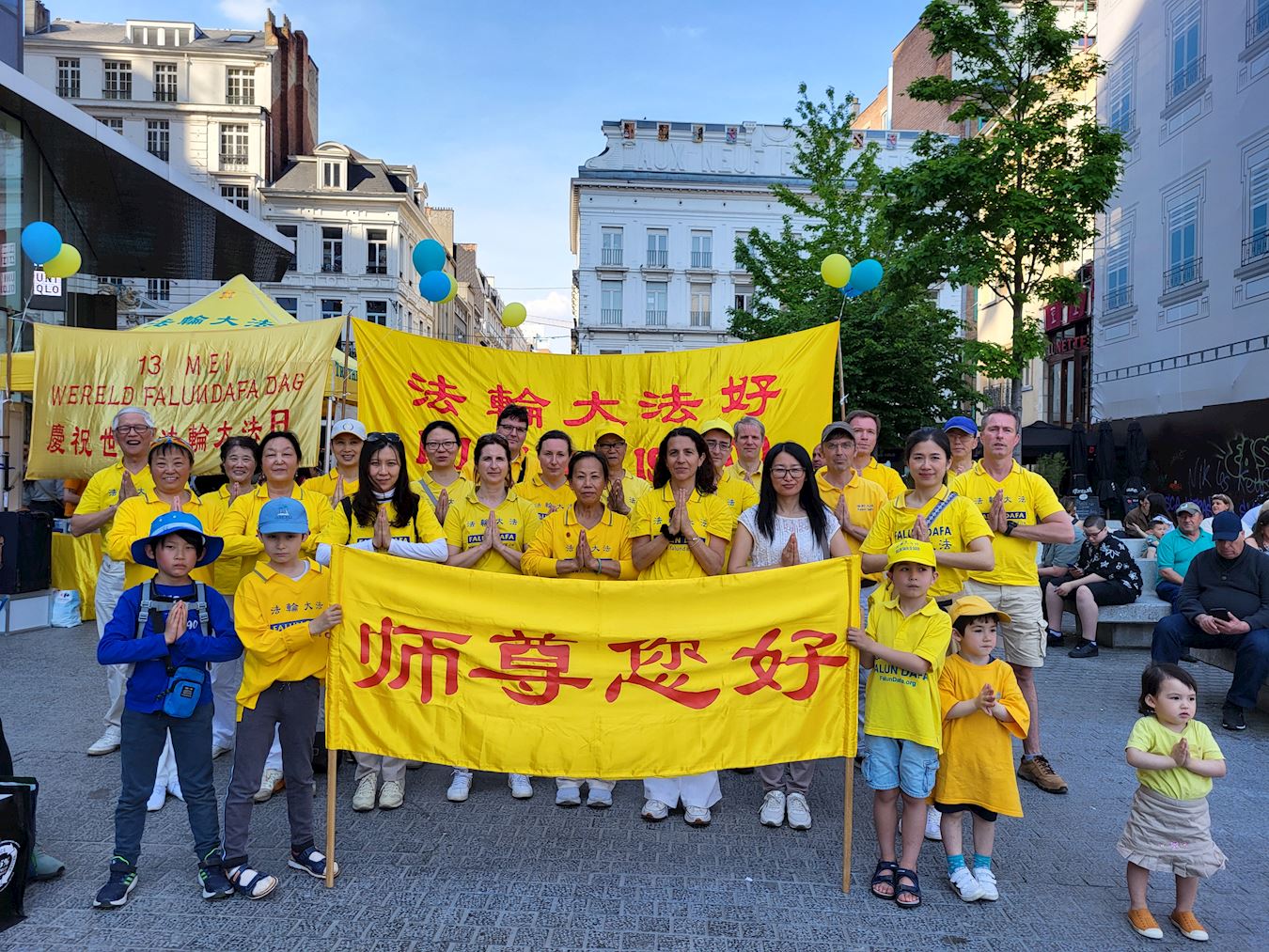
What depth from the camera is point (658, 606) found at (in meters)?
3.68

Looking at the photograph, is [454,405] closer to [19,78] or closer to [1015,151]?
[19,78]

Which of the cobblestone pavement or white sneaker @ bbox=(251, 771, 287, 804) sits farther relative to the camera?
white sneaker @ bbox=(251, 771, 287, 804)

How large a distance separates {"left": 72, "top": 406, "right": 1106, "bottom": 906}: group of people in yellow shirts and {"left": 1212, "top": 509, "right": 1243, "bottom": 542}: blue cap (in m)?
2.22

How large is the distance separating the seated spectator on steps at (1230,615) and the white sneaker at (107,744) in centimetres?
712

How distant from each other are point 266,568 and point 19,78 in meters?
10.2

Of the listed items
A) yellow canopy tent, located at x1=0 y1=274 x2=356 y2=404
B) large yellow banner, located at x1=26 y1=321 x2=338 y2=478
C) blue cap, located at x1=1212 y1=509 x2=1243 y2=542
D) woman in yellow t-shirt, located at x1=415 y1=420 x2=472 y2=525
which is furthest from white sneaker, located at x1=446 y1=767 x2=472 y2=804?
yellow canopy tent, located at x1=0 y1=274 x2=356 y2=404

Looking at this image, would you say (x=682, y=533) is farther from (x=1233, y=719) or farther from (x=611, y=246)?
(x=611, y=246)

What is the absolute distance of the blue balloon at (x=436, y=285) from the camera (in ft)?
26.1

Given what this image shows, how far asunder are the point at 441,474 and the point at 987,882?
3.34m

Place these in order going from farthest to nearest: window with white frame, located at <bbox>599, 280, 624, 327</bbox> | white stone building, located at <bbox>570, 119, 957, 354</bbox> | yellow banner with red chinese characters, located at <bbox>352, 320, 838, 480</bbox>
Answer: window with white frame, located at <bbox>599, 280, 624, 327</bbox> → white stone building, located at <bbox>570, 119, 957, 354</bbox> → yellow banner with red chinese characters, located at <bbox>352, 320, 838, 480</bbox>

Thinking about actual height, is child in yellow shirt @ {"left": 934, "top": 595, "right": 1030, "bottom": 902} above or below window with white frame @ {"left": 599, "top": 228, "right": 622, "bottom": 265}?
below

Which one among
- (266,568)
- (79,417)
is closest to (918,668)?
(266,568)

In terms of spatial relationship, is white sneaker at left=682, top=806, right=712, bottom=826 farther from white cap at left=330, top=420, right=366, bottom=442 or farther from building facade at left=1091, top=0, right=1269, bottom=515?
building facade at left=1091, top=0, right=1269, bottom=515

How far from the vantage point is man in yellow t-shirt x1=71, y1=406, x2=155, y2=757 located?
4.86m
